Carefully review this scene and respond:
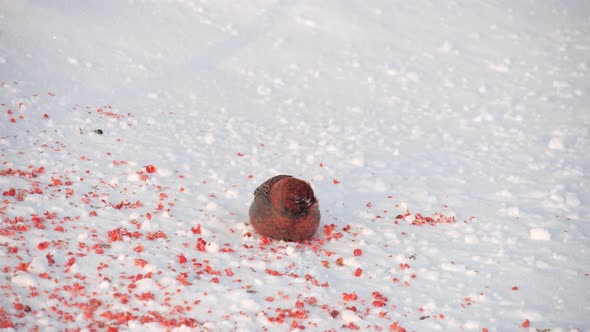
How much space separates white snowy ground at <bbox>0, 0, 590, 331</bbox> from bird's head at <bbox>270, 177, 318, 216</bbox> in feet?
1.12

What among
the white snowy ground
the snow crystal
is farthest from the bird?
the snow crystal

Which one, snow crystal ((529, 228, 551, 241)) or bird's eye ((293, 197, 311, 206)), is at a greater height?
snow crystal ((529, 228, 551, 241))

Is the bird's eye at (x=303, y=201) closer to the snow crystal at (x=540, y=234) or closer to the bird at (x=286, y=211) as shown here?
the bird at (x=286, y=211)

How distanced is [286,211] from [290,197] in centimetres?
11

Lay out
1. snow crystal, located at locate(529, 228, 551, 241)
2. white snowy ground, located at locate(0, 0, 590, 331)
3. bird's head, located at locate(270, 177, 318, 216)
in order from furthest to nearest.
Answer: snow crystal, located at locate(529, 228, 551, 241)
bird's head, located at locate(270, 177, 318, 216)
white snowy ground, located at locate(0, 0, 590, 331)

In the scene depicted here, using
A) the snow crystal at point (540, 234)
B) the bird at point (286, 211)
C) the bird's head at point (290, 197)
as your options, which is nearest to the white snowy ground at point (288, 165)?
the snow crystal at point (540, 234)

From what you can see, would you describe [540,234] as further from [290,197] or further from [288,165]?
→ [288,165]

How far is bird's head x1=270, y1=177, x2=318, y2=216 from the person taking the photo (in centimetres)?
412

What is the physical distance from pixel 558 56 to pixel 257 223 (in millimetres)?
7896

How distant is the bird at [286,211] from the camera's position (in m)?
4.14

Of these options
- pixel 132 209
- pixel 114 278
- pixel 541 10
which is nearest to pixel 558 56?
pixel 541 10

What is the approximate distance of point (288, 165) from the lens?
229 inches

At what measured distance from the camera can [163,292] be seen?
11.3 feet

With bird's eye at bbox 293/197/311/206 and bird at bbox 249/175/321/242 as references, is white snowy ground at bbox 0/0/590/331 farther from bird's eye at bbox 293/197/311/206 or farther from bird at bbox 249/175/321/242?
bird's eye at bbox 293/197/311/206
